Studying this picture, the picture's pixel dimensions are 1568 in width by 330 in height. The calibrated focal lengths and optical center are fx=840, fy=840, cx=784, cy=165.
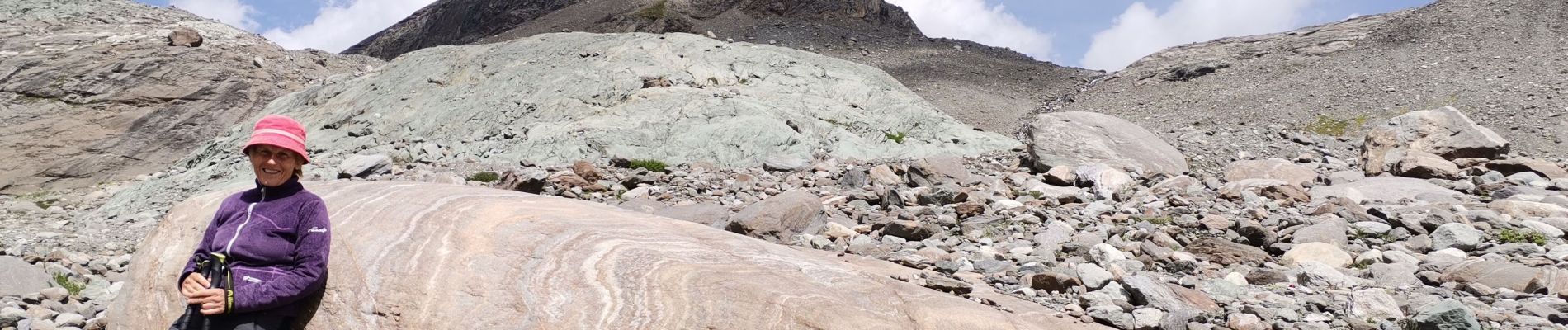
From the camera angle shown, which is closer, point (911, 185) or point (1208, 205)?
point (1208, 205)

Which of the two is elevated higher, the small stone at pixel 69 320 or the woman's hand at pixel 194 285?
the woman's hand at pixel 194 285

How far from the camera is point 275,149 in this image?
165 inches

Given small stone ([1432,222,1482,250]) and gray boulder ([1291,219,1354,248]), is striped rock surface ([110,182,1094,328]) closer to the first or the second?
gray boulder ([1291,219,1354,248])

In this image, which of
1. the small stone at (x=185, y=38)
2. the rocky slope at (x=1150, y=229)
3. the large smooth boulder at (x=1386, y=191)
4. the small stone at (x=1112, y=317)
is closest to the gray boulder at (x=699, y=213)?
the rocky slope at (x=1150, y=229)

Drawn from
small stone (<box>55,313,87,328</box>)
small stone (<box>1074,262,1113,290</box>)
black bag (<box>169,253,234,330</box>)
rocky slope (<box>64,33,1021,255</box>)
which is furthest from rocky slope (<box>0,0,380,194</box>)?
small stone (<box>1074,262,1113,290</box>)

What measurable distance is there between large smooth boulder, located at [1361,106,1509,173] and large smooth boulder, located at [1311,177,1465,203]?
2046 mm

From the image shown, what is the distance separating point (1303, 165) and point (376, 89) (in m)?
19.9

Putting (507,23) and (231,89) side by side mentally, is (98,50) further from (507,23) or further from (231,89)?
(507,23)

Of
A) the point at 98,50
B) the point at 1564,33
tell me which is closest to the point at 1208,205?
the point at 1564,33

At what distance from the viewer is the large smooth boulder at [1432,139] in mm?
14891

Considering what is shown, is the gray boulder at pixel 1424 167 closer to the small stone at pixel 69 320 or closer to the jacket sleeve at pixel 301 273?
the jacket sleeve at pixel 301 273

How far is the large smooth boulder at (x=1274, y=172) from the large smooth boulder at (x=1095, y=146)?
1.34 m

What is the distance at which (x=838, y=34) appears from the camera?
4441cm

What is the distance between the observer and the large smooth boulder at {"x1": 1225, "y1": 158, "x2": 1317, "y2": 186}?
13.6m
